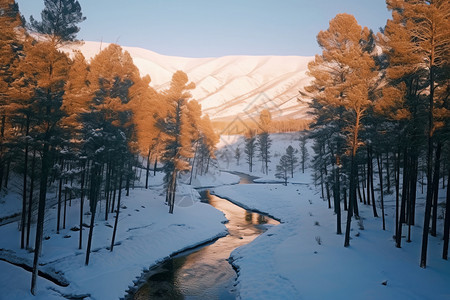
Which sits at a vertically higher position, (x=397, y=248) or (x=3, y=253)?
(x=397, y=248)

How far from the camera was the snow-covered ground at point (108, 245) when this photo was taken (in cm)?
1279

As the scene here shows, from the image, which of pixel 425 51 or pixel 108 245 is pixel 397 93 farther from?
pixel 108 245

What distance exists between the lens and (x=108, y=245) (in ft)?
59.5

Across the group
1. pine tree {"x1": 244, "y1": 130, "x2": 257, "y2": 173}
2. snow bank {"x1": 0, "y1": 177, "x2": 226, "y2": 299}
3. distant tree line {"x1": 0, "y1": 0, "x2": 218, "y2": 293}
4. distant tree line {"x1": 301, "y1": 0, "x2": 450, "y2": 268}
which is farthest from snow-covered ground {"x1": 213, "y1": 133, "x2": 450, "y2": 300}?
pine tree {"x1": 244, "y1": 130, "x2": 257, "y2": 173}

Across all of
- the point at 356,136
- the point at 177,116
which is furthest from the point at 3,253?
the point at 356,136

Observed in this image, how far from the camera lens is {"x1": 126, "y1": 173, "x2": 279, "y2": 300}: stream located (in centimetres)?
1335

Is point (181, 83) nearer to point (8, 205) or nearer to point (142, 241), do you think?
point (142, 241)

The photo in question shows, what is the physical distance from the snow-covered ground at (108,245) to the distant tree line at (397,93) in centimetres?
1341

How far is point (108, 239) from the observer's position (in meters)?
19.0

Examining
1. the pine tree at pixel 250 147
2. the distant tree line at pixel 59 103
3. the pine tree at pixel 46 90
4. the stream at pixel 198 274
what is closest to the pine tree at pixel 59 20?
the distant tree line at pixel 59 103

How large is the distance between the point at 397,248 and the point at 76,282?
1867cm

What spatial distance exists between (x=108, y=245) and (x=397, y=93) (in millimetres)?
21241

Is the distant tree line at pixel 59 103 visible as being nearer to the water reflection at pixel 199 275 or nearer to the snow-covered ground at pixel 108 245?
the snow-covered ground at pixel 108 245

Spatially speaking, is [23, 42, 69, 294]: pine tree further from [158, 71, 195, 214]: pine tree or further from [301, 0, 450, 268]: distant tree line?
[301, 0, 450, 268]: distant tree line
